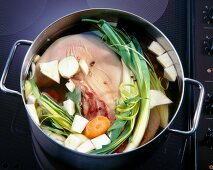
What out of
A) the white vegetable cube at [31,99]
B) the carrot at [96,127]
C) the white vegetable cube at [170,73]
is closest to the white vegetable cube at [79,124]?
the carrot at [96,127]

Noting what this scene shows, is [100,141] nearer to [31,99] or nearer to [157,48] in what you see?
[31,99]

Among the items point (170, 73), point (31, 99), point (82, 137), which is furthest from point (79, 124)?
point (170, 73)

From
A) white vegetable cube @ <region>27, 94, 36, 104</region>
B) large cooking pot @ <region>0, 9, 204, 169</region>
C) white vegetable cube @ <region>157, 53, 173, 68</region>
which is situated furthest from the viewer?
white vegetable cube @ <region>157, 53, 173, 68</region>

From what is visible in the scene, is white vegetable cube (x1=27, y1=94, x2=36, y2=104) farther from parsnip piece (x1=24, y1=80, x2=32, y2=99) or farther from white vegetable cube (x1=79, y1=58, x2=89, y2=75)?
white vegetable cube (x1=79, y1=58, x2=89, y2=75)

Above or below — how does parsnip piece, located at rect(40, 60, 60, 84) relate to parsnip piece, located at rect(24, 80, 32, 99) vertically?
above

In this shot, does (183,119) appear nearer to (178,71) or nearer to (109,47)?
(178,71)

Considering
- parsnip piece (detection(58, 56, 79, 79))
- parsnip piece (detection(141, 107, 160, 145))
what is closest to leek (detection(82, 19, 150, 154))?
parsnip piece (detection(141, 107, 160, 145))

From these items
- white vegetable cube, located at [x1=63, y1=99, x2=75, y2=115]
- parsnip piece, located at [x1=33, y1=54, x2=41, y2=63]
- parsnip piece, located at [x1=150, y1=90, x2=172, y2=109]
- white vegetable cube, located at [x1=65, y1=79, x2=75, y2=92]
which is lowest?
white vegetable cube, located at [x1=63, y1=99, x2=75, y2=115]
